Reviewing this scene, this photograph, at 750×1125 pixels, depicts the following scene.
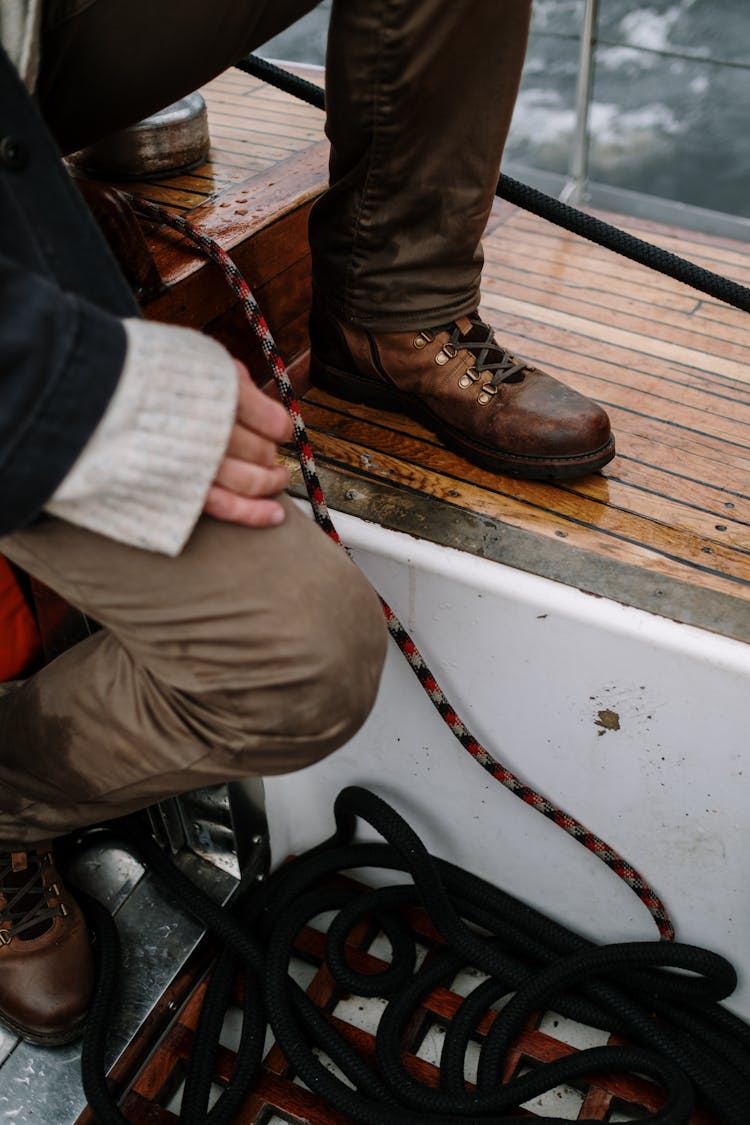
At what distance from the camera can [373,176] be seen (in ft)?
3.63

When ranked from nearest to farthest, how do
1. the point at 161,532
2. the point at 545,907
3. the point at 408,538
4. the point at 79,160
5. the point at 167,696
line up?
the point at 161,532 < the point at 167,696 < the point at 408,538 < the point at 545,907 < the point at 79,160

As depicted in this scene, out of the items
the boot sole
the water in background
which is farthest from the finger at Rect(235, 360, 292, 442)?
the water in background

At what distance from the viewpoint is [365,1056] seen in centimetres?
129

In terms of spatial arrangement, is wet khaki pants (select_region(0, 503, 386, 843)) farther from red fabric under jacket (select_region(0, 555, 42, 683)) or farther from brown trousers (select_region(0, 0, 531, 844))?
red fabric under jacket (select_region(0, 555, 42, 683))

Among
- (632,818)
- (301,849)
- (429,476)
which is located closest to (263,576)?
(429,476)

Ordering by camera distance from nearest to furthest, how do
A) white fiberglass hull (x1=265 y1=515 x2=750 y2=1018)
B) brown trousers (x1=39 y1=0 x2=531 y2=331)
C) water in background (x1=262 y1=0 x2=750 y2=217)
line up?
brown trousers (x1=39 y1=0 x2=531 y2=331) < white fiberglass hull (x1=265 y1=515 x2=750 y2=1018) < water in background (x1=262 y1=0 x2=750 y2=217)

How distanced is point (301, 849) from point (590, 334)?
902mm

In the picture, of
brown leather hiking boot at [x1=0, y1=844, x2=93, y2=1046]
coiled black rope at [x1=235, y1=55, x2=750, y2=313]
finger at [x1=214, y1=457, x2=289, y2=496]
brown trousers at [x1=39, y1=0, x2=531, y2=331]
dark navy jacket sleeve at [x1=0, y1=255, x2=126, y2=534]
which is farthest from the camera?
coiled black rope at [x1=235, y1=55, x2=750, y2=313]

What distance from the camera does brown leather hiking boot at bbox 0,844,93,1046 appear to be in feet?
3.85

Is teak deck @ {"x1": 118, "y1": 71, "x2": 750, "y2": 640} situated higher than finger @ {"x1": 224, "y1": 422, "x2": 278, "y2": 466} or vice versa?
finger @ {"x1": 224, "y1": 422, "x2": 278, "y2": 466}

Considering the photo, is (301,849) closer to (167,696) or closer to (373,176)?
(167,696)

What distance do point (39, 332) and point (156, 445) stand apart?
98 millimetres

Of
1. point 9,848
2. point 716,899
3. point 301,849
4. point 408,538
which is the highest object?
point 408,538

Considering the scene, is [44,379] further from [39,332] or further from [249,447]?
[249,447]
